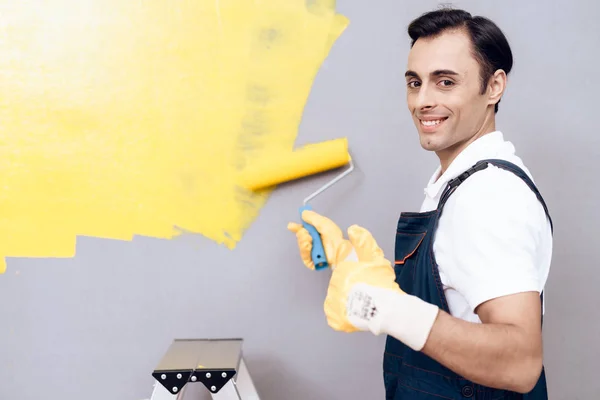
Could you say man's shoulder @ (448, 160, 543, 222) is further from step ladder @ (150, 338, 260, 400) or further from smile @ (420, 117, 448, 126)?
step ladder @ (150, 338, 260, 400)

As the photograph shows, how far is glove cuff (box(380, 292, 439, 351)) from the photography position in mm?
658

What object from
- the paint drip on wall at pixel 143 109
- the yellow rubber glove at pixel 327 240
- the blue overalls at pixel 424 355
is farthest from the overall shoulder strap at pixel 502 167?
the paint drip on wall at pixel 143 109

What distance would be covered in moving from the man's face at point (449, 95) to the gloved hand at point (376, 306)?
25 centimetres

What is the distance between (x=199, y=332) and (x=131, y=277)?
0.71ft

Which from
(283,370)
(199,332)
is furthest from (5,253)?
(283,370)

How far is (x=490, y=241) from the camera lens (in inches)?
26.9

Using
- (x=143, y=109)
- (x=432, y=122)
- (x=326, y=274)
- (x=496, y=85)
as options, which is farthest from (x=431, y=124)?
(x=143, y=109)

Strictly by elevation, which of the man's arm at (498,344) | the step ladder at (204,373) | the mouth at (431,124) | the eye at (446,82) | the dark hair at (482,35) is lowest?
the step ladder at (204,373)

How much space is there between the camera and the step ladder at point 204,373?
1.01m

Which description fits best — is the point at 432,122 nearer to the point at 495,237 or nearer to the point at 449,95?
the point at 449,95

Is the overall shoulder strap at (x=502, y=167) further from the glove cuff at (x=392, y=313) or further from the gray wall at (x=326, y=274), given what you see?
the gray wall at (x=326, y=274)

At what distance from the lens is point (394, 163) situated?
1359mm

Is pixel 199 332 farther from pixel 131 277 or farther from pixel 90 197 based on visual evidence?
pixel 90 197

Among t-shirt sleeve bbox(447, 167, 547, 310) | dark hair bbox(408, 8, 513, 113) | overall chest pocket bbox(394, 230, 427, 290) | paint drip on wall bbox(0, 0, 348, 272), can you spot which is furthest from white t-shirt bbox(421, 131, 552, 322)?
paint drip on wall bbox(0, 0, 348, 272)
